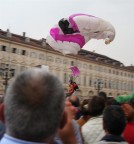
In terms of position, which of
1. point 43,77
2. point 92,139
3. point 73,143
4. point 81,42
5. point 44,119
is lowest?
point 92,139

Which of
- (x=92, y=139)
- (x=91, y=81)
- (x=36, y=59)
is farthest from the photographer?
(x=91, y=81)

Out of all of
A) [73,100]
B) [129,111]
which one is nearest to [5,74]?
[73,100]

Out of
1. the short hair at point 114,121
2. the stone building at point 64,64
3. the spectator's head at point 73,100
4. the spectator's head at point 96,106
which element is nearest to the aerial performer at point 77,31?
the spectator's head at point 73,100

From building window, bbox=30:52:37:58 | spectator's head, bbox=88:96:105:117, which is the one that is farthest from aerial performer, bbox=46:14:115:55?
building window, bbox=30:52:37:58

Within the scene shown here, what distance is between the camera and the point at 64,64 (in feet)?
196

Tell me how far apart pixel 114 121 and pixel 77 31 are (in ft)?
33.1

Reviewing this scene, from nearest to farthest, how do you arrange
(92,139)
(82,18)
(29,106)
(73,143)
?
1. (29,106)
2. (73,143)
3. (92,139)
4. (82,18)

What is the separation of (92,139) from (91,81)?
6376 cm

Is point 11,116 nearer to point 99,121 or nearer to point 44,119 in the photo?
point 44,119

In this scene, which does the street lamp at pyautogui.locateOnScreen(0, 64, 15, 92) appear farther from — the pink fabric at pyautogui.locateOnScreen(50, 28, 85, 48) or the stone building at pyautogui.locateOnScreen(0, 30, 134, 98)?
the pink fabric at pyautogui.locateOnScreen(50, 28, 85, 48)

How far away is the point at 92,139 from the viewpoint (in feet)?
12.3

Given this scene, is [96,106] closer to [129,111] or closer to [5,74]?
[129,111]

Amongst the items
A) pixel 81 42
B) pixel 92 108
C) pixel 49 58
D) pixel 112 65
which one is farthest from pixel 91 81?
pixel 92 108

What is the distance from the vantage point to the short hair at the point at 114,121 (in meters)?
3.04
